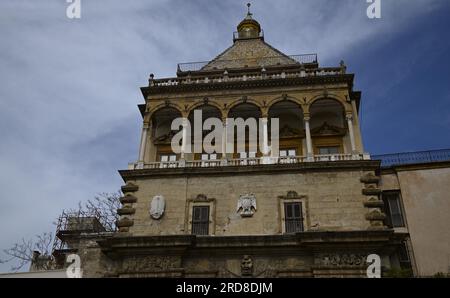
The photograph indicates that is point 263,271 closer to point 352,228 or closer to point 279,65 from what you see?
point 352,228

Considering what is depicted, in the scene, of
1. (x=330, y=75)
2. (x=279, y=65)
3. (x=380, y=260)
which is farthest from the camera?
(x=279, y=65)

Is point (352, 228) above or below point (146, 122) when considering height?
below

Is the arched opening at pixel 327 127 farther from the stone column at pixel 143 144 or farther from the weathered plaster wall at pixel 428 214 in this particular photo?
the stone column at pixel 143 144

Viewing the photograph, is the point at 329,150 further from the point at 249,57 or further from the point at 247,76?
the point at 249,57

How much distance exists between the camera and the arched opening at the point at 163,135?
25562 millimetres

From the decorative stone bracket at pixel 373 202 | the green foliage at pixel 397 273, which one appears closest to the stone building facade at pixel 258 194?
the decorative stone bracket at pixel 373 202

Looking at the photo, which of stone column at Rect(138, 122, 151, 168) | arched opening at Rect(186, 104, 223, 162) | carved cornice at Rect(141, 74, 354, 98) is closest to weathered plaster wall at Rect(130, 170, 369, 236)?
stone column at Rect(138, 122, 151, 168)

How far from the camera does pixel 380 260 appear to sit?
1877 centimetres

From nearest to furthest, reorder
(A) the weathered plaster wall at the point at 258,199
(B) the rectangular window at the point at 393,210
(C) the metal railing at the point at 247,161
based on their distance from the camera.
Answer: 1. (A) the weathered plaster wall at the point at 258,199
2. (B) the rectangular window at the point at 393,210
3. (C) the metal railing at the point at 247,161

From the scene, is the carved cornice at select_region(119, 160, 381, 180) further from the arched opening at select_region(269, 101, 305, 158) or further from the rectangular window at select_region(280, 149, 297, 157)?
the rectangular window at select_region(280, 149, 297, 157)

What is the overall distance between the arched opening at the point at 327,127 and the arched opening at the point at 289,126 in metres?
0.77
